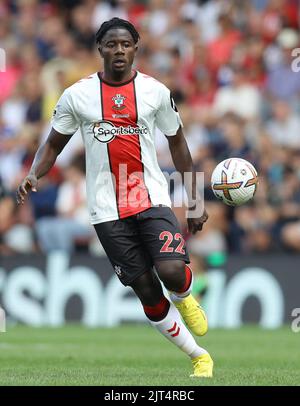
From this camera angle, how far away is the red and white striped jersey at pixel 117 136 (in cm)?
866

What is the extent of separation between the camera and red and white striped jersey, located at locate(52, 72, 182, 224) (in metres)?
8.66

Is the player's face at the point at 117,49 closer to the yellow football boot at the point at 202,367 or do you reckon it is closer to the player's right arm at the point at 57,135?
the player's right arm at the point at 57,135

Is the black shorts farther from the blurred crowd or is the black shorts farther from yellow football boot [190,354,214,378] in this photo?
the blurred crowd

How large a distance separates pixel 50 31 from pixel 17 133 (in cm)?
284

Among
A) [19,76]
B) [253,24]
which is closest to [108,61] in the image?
[253,24]

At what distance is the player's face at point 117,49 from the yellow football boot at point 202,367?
2.50 meters

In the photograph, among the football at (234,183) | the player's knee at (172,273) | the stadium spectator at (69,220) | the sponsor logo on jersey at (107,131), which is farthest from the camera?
the stadium spectator at (69,220)

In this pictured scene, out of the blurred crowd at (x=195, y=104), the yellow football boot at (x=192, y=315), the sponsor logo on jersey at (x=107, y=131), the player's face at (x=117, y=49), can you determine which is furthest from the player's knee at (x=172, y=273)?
the blurred crowd at (x=195, y=104)

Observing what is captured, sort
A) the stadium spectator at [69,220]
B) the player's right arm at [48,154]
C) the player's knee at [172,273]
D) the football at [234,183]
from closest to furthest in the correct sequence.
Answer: the player's knee at [172,273]
the player's right arm at [48,154]
the football at [234,183]
the stadium spectator at [69,220]

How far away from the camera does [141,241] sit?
→ 8711 millimetres

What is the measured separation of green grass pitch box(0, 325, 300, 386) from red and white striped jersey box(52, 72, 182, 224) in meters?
1.43

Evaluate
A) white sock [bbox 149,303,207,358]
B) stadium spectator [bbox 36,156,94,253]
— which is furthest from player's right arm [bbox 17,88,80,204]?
stadium spectator [bbox 36,156,94,253]

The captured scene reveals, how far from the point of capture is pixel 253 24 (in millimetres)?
18391

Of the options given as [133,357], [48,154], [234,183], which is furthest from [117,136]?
[133,357]
